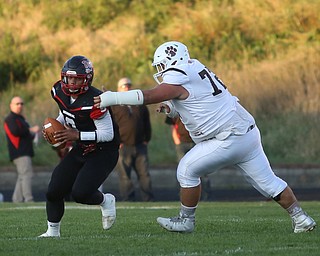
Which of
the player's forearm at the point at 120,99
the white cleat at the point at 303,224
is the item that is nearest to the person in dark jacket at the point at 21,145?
the player's forearm at the point at 120,99

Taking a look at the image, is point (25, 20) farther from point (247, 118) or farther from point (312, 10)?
point (247, 118)

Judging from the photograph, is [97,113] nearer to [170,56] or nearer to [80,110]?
[80,110]

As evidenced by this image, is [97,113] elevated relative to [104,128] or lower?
elevated

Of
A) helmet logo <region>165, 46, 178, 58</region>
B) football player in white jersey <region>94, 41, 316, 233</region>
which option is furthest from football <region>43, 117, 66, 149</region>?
helmet logo <region>165, 46, 178, 58</region>

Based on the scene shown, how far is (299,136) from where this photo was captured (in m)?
21.5

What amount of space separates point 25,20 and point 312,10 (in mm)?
7960

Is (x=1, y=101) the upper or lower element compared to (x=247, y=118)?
lower

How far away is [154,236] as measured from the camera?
28.9ft

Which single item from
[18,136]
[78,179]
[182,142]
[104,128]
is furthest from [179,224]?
[18,136]

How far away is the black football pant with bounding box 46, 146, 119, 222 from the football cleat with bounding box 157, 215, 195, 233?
2.16 feet

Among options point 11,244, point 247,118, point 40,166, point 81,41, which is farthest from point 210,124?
point 81,41

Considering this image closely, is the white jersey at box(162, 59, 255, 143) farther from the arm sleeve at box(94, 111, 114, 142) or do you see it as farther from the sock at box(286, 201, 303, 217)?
the sock at box(286, 201, 303, 217)

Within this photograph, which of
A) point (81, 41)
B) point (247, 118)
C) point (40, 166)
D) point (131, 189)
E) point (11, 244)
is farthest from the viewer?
point (81, 41)

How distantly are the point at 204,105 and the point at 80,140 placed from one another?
3.82 ft
